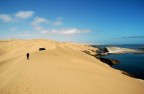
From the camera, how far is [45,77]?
15.8 metres

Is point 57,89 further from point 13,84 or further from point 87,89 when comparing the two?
point 13,84

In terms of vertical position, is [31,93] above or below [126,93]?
above

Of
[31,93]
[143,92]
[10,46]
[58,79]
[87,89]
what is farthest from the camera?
[10,46]

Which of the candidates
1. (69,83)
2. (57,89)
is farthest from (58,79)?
(57,89)

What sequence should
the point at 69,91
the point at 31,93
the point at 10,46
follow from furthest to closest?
the point at 10,46, the point at 69,91, the point at 31,93

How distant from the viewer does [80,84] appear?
15188 millimetres

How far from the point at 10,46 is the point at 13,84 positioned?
213ft

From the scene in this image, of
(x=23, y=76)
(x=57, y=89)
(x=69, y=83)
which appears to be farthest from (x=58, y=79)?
(x=23, y=76)

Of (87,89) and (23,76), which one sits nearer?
(87,89)

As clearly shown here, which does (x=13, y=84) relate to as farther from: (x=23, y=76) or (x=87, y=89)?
(x=87, y=89)

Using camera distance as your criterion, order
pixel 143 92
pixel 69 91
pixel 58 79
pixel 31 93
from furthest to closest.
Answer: pixel 143 92 < pixel 58 79 < pixel 69 91 < pixel 31 93

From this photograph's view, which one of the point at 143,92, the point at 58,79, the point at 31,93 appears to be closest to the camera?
the point at 31,93

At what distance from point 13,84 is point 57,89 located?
3831 mm

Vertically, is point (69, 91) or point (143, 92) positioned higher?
point (69, 91)
